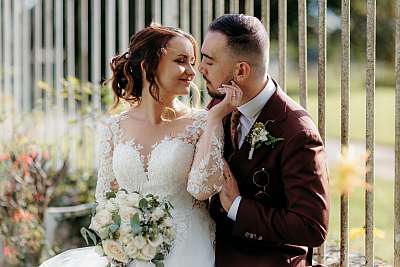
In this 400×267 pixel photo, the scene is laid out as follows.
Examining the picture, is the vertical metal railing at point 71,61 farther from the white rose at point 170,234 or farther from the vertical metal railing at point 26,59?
the white rose at point 170,234

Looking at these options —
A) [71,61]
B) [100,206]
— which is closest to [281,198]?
[100,206]

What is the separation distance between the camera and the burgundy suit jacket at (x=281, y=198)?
278cm

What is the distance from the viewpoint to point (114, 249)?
298 centimetres

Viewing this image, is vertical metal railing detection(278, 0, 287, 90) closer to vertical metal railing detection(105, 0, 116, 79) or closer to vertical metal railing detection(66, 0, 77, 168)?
vertical metal railing detection(105, 0, 116, 79)

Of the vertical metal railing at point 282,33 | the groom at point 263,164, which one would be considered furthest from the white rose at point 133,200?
the vertical metal railing at point 282,33

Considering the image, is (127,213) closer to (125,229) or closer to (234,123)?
(125,229)

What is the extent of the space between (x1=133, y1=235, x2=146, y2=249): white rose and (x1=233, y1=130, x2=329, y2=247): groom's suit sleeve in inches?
14.5

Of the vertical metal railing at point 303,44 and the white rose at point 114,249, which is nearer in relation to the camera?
the white rose at point 114,249

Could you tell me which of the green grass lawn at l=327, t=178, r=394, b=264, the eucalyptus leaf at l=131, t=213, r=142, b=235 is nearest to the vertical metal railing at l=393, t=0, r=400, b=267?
the eucalyptus leaf at l=131, t=213, r=142, b=235

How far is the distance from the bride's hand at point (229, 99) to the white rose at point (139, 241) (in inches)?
19.5

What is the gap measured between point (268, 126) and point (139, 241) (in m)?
0.59

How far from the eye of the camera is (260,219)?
9.37 ft

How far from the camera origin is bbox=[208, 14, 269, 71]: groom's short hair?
2.89 meters

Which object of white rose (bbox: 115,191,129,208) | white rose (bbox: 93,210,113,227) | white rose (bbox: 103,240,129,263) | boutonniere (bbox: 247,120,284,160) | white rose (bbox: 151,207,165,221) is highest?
boutonniere (bbox: 247,120,284,160)
